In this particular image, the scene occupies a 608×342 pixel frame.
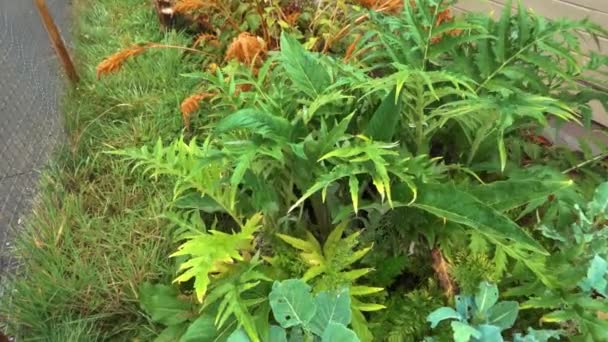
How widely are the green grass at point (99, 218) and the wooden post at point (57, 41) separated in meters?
0.09

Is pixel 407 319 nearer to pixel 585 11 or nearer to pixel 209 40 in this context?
pixel 585 11

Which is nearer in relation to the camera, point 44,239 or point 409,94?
point 409,94

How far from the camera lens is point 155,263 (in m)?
2.24

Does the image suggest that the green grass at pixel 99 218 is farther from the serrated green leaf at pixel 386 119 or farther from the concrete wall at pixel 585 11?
the concrete wall at pixel 585 11

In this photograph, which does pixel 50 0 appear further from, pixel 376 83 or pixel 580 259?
pixel 580 259

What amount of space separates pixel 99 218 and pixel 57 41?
1298mm

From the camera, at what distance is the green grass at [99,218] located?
2.10m

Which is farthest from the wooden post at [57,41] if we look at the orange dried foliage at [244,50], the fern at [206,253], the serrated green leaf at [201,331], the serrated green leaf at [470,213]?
the serrated green leaf at [470,213]

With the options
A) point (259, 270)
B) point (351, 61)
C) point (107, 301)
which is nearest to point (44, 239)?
point (107, 301)

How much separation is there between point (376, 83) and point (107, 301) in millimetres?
1319

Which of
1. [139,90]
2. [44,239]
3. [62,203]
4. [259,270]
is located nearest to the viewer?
[259,270]

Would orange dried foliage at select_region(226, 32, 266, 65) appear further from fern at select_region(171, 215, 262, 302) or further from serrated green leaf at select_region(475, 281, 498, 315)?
serrated green leaf at select_region(475, 281, 498, 315)

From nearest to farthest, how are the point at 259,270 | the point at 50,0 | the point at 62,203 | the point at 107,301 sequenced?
the point at 259,270
the point at 107,301
the point at 62,203
the point at 50,0

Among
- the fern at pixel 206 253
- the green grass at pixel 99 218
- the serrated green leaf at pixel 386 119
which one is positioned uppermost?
the serrated green leaf at pixel 386 119
